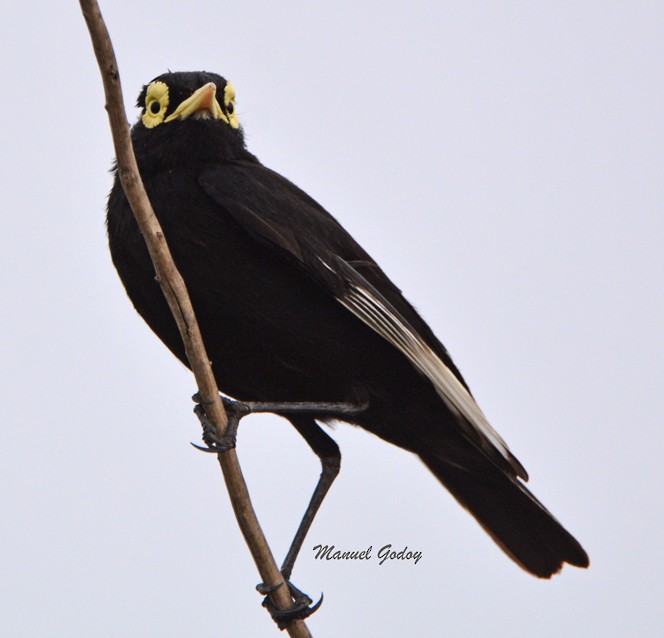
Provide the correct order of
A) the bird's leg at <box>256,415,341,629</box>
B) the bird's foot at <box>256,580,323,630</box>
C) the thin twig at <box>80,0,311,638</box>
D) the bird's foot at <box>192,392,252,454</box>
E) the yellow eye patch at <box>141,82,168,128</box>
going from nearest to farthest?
1. the thin twig at <box>80,0,311,638</box>
2. the bird's foot at <box>192,392,252,454</box>
3. the bird's foot at <box>256,580,323,630</box>
4. the yellow eye patch at <box>141,82,168,128</box>
5. the bird's leg at <box>256,415,341,629</box>

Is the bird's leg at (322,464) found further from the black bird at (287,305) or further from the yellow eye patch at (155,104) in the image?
the yellow eye patch at (155,104)

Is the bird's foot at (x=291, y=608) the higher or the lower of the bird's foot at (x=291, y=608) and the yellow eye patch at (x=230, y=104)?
the lower

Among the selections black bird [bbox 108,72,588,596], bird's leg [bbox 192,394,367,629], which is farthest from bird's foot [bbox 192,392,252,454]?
black bird [bbox 108,72,588,596]

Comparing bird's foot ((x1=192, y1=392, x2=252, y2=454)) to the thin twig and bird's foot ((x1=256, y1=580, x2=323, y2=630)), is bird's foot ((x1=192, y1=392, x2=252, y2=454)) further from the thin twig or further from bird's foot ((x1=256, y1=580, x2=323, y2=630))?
bird's foot ((x1=256, y1=580, x2=323, y2=630))

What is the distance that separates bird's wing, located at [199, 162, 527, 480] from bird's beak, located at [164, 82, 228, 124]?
31cm

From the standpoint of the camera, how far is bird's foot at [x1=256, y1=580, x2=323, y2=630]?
500cm

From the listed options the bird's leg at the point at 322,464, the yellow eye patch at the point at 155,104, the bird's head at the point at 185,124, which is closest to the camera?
the bird's head at the point at 185,124

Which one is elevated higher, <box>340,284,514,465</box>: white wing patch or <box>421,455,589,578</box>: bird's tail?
<box>340,284,514,465</box>: white wing patch

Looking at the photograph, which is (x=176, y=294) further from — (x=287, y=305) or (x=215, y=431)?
(x=287, y=305)

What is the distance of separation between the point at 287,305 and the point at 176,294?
3.29 ft

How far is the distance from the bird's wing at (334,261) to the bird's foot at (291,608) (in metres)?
1.08

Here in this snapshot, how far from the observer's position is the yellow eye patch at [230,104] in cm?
580

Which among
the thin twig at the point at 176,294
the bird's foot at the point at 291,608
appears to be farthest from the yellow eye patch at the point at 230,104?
the bird's foot at the point at 291,608

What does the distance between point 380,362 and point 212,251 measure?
951 mm
